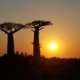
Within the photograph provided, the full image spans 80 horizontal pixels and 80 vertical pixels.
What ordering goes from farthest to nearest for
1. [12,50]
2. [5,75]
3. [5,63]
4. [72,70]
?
[12,50] < [5,63] < [72,70] < [5,75]

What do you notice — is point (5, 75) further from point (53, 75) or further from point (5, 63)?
point (5, 63)

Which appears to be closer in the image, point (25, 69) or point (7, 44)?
point (25, 69)

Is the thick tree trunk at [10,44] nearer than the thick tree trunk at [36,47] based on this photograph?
No

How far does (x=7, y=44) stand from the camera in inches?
1628

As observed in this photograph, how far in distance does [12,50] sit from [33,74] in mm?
15332

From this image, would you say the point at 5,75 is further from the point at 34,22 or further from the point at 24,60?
the point at 34,22

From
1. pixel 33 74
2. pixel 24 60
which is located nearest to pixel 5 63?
pixel 24 60

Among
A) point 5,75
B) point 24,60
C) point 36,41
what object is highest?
point 36,41

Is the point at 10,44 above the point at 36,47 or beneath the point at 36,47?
above

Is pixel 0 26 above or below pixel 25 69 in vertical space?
above

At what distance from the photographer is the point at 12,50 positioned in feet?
135

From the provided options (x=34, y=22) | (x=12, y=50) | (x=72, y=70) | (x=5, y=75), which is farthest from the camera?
(x=12, y=50)

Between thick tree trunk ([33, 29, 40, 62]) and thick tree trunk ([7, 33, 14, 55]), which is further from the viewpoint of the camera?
thick tree trunk ([7, 33, 14, 55])

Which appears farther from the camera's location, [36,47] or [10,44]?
[10,44]
